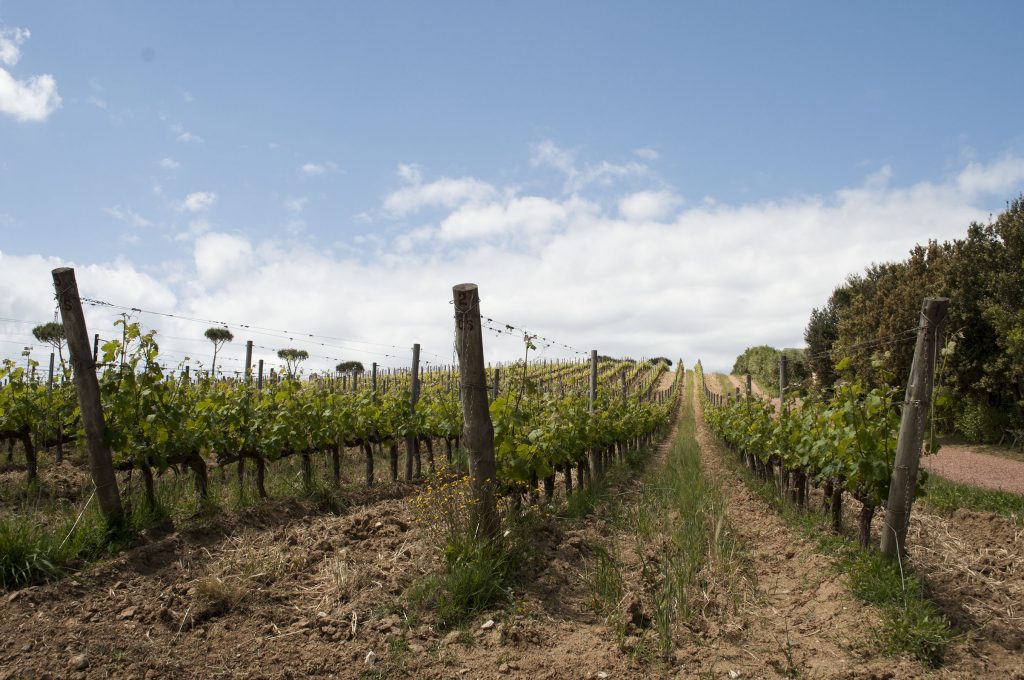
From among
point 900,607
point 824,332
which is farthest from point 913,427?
point 824,332

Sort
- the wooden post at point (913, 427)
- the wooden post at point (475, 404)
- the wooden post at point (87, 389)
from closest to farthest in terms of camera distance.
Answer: the wooden post at point (913, 427) < the wooden post at point (475, 404) < the wooden post at point (87, 389)

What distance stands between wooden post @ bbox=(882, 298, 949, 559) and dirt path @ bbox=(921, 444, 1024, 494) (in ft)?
19.9

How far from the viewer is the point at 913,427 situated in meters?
4.73

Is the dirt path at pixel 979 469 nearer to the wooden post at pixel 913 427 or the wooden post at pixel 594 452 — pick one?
the wooden post at pixel 594 452

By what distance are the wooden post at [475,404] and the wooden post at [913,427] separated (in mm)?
3002

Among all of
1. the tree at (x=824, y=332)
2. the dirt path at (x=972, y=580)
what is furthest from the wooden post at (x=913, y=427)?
the tree at (x=824, y=332)

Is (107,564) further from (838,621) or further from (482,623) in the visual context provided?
(838,621)

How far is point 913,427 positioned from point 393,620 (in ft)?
13.0

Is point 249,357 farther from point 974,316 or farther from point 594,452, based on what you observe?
point 974,316

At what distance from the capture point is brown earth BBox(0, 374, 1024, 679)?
11.6 ft

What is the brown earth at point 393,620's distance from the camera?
3535 millimetres

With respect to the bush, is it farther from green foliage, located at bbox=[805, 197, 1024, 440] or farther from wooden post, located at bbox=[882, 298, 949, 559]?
wooden post, located at bbox=[882, 298, 949, 559]

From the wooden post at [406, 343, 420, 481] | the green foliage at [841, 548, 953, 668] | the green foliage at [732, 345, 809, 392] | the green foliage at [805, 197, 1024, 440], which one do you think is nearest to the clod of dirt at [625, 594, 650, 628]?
the green foliage at [841, 548, 953, 668]

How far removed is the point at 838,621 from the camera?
164 inches
